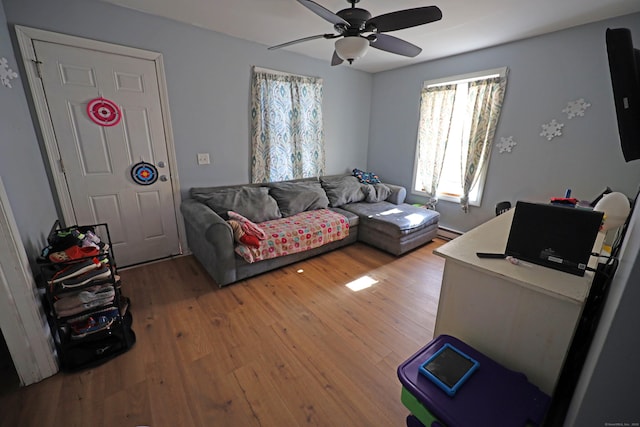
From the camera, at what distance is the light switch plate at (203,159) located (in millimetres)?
2959

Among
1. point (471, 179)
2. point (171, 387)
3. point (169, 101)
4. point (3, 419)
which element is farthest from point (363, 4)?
point (3, 419)

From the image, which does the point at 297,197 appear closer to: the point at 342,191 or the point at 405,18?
the point at 342,191

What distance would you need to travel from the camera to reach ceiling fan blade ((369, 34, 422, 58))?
2041mm

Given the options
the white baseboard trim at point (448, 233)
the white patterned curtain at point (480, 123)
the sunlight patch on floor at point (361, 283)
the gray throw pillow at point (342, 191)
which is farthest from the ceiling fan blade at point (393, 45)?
the white baseboard trim at point (448, 233)

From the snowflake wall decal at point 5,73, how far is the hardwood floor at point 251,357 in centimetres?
172

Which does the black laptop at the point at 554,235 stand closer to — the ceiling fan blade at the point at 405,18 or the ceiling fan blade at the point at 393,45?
the ceiling fan blade at the point at 405,18

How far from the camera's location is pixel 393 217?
126 inches

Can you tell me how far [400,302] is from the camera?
2.25 metres

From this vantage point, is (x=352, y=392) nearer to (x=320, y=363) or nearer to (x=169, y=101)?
(x=320, y=363)

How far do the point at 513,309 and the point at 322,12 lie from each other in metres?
1.96

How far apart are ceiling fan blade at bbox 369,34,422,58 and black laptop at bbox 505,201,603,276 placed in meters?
1.68

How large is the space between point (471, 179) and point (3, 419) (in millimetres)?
4406

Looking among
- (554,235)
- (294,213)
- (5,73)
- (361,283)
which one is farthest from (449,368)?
(5,73)

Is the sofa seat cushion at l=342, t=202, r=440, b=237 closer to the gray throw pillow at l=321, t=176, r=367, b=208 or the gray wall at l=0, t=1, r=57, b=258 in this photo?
the gray throw pillow at l=321, t=176, r=367, b=208
